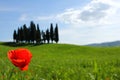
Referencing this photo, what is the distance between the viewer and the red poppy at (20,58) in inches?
133

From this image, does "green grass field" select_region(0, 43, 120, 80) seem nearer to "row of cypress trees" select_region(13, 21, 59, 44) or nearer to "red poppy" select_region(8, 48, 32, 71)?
"red poppy" select_region(8, 48, 32, 71)

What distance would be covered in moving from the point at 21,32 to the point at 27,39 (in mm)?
7064

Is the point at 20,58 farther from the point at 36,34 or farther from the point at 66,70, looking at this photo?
the point at 36,34

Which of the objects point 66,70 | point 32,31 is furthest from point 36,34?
point 66,70

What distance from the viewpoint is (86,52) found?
8175 cm

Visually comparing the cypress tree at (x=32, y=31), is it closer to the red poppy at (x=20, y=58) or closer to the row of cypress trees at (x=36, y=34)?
the row of cypress trees at (x=36, y=34)

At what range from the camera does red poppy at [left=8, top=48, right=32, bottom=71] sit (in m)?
3.39

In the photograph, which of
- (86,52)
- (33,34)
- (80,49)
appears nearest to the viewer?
(86,52)

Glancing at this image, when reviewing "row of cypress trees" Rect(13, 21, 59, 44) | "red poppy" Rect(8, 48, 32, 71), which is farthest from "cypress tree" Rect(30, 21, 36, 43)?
"red poppy" Rect(8, 48, 32, 71)

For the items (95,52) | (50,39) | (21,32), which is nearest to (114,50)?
(95,52)

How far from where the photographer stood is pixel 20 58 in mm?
3475

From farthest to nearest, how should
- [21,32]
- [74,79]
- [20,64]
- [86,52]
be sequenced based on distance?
[21,32] → [86,52] → [74,79] → [20,64]

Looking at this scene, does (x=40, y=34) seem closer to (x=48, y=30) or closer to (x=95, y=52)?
(x=48, y=30)

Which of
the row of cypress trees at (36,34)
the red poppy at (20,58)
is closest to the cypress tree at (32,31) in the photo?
the row of cypress trees at (36,34)
